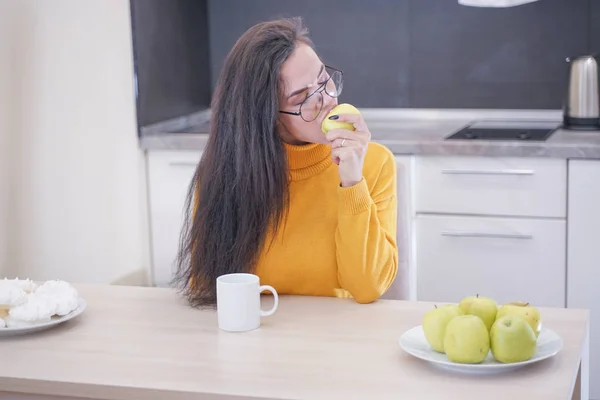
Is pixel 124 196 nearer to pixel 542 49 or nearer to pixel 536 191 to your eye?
pixel 536 191

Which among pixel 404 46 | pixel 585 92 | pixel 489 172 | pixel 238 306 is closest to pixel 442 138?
pixel 489 172

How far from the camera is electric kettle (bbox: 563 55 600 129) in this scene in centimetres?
305

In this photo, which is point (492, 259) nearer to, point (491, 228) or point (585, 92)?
point (491, 228)

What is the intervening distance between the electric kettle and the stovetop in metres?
0.10

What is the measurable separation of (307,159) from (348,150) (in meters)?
0.19

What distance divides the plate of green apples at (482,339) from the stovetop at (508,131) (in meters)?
1.58

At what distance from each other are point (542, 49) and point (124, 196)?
157 cm

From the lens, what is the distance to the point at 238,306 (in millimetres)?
1538

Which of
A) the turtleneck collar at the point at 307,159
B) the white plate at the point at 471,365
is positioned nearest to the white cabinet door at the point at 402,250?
the turtleneck collar at the point at 307,159

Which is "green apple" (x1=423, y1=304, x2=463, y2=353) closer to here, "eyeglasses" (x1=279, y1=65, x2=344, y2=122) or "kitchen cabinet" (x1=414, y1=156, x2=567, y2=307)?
"eyeglasses" (x1=279, y1=65, x2=344, y2=122)

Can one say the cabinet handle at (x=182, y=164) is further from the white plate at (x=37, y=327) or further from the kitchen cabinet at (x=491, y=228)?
the white plate at (x=37, y=327)

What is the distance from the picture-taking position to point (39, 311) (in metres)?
1.58

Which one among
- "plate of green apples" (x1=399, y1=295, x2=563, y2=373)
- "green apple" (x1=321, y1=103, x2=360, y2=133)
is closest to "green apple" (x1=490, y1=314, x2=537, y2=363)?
"plate of green apples" (x1=399, y1=295, x2=563, y2=373)

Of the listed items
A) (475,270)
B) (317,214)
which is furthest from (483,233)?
(317,214)
